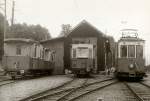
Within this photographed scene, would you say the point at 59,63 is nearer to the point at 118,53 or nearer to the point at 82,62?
the point at 82,62

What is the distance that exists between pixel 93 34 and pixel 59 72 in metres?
6.57

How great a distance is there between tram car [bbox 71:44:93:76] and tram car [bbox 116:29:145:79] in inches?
185

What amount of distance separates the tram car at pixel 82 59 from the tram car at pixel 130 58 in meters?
4.70

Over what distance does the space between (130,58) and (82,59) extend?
6090 millimetres

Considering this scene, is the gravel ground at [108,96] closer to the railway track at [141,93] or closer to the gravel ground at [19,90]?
the railway track at [141,93]

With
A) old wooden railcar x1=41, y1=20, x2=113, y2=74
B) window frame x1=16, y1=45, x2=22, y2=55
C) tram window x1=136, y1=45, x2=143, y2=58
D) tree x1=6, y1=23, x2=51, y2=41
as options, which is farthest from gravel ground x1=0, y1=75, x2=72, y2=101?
tree x1=6, y1=23, x2=51, y2=41

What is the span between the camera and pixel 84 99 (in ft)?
42.1

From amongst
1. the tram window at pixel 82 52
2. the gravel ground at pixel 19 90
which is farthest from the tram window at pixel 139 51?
the gravel ground at pixel 19 90

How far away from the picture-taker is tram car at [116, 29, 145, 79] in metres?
24.2

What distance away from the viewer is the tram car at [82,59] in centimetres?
2922

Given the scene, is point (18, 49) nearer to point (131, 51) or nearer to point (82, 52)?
point (82, 52)

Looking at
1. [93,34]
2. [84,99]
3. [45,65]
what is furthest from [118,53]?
[93,34]

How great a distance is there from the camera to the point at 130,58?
80.5 feet

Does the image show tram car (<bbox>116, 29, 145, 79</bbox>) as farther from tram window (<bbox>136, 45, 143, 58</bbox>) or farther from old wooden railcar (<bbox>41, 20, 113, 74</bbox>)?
old wooden railcar (<bbox>41, 20, 113, 74</bbox>)
